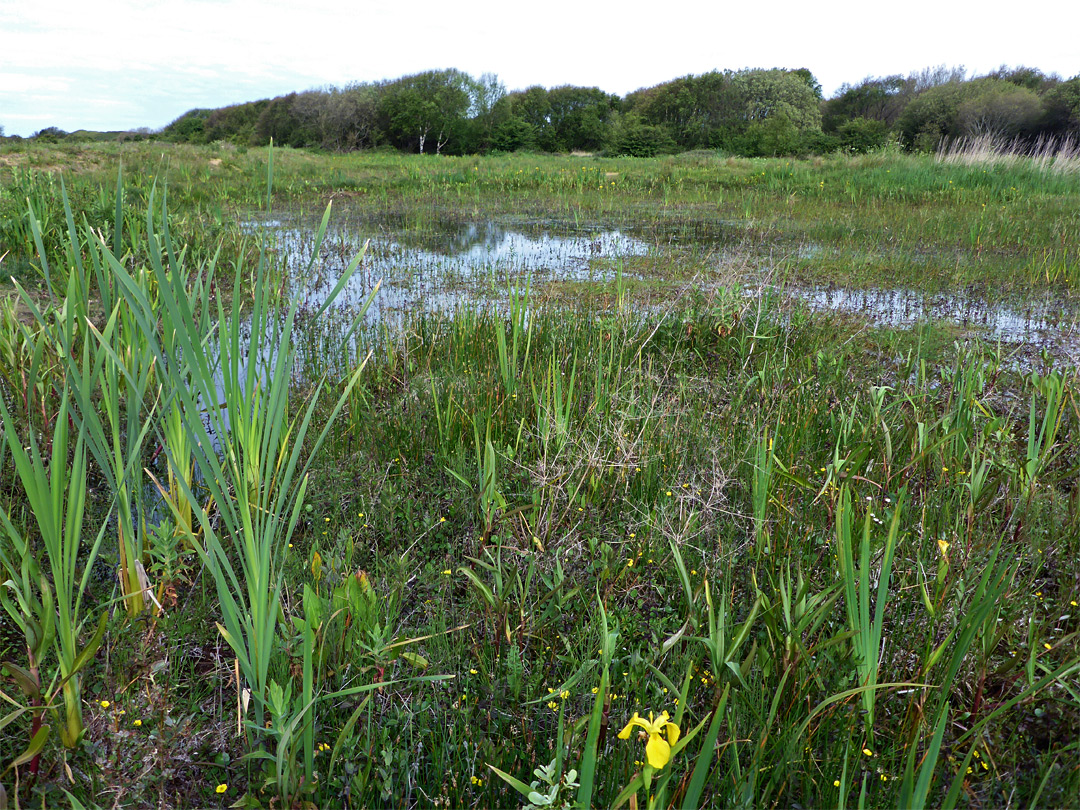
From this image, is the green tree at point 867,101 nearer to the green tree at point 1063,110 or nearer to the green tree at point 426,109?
the green tree at point 1063,110

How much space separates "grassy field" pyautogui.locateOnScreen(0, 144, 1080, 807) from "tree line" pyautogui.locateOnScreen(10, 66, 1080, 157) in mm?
30278

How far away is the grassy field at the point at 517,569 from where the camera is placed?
4.07 ft

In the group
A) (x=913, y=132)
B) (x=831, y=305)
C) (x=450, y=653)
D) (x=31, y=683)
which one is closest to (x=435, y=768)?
(x=450, y=653)

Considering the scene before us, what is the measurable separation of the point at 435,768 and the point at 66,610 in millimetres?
796

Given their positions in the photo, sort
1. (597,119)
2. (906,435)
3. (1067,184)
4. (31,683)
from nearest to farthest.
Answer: (31,683)
(906,435)
(1067,184)
(597,119)

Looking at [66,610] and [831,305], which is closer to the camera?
[66,610]

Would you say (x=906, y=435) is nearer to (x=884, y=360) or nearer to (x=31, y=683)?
(x=884, y=360)

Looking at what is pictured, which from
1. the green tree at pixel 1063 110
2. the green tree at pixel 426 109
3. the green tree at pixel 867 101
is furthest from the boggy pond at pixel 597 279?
the green tree at pixel 867 101

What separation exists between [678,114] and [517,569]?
Result: 2154 inches

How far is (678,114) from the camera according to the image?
49.8 m

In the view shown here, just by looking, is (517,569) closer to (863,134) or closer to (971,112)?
(863,134)

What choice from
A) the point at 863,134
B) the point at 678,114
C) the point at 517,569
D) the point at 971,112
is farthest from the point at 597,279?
the point at 678,114

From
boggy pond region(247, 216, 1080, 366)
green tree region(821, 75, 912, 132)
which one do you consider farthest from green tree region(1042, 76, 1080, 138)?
boggy pond region(247, 216, 1080, 366)

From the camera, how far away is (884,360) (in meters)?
4.20
